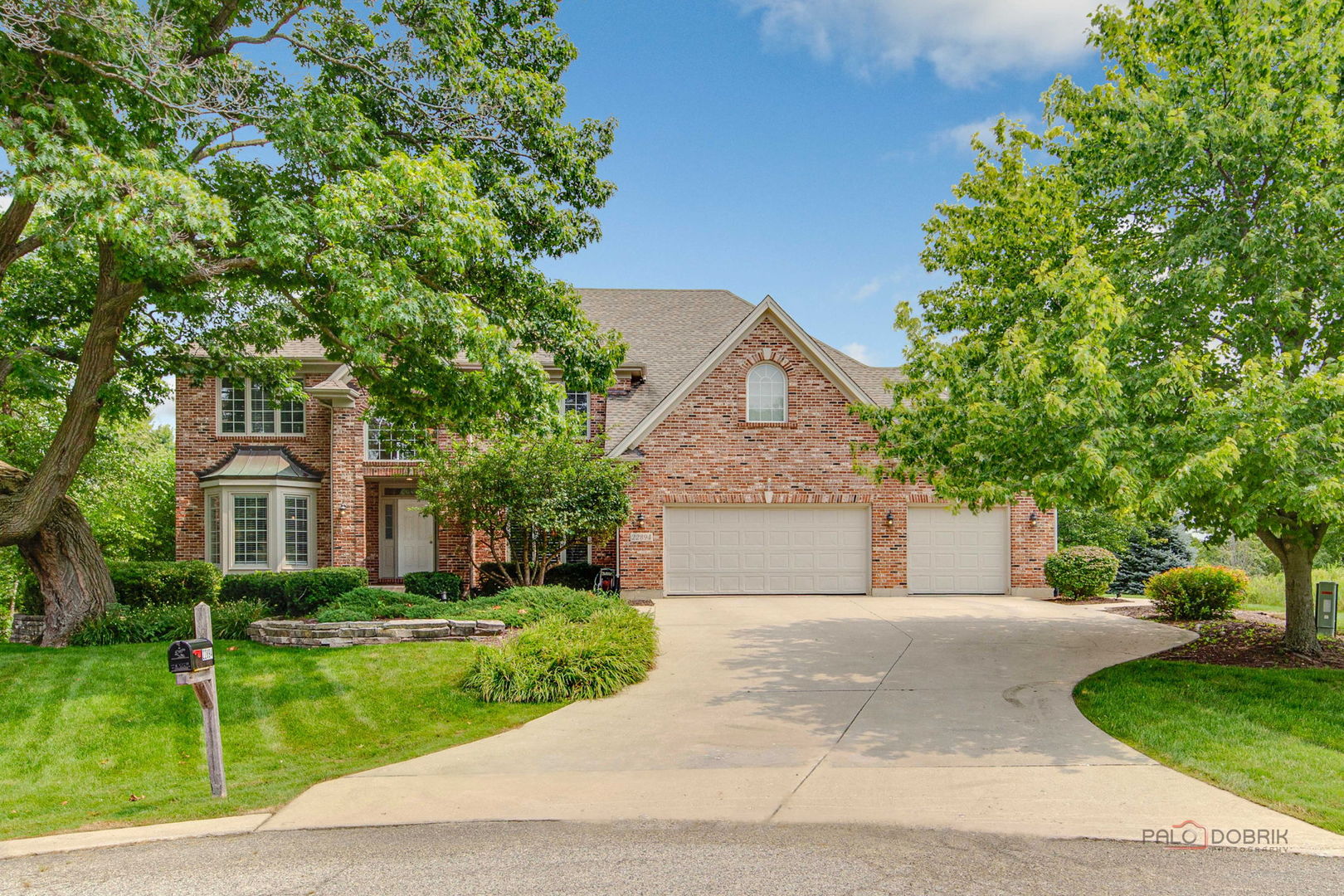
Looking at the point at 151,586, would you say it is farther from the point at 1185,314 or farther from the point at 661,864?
the point at 1185,314

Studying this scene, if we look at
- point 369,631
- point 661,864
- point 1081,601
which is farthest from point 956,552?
point 661,864

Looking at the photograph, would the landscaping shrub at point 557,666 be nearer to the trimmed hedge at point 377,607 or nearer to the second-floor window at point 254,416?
the trimmed hedge at point 377,607

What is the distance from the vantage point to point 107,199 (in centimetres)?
775

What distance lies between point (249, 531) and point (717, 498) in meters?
11.2

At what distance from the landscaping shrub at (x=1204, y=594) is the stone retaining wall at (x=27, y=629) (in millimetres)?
18814

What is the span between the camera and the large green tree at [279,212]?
8.29 m

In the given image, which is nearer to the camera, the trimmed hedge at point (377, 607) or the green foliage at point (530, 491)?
the trimmed hedge at point (377, 607)

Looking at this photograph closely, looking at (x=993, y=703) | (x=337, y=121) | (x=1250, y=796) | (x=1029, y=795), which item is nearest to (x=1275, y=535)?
(x=993, y=703)

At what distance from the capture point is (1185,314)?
31.2ft

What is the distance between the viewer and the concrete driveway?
5523mm

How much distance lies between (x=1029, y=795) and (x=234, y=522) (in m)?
18.2

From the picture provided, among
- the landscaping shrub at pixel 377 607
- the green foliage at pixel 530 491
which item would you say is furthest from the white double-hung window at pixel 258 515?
the landscaping shrub at pixel 377 607

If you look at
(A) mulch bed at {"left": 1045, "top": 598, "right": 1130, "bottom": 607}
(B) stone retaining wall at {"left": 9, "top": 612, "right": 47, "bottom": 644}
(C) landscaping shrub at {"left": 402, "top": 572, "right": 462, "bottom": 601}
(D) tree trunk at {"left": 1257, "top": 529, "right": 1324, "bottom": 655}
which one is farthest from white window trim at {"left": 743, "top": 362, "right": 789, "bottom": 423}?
(B) stone retaining wall at {"left": 9, "top": 612, "right": 47, "bottom": 644}

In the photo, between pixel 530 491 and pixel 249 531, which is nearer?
pixel 530 491
